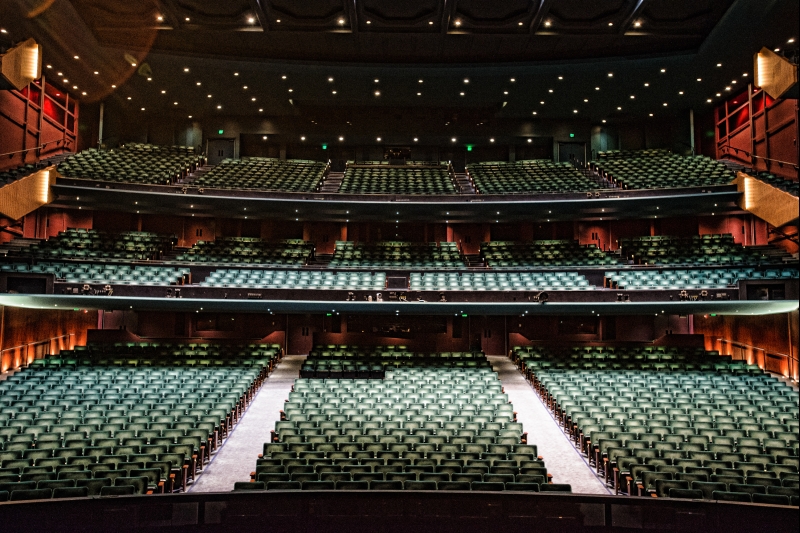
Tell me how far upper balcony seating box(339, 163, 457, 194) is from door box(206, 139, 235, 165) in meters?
4.60

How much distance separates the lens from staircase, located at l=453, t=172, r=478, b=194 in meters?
19.0

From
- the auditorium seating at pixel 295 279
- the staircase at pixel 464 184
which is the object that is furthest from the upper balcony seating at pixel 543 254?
the auditorium seating at pixel 295 279

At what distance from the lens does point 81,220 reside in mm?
18047

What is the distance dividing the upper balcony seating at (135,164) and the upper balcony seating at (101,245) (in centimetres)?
190

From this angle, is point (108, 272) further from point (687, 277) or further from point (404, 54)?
point (687, 277)

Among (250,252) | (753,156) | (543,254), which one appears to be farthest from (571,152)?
(250,252)

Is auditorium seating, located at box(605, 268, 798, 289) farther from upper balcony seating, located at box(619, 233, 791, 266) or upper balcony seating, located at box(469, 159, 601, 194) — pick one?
upper balcony seating, located at box(469, 159, 601, 194)

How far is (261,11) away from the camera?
13727 millimetres

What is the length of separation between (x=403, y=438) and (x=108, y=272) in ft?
33.5

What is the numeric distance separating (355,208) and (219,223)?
5.19 metres

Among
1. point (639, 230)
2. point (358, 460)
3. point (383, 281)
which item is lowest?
point (358, 460)

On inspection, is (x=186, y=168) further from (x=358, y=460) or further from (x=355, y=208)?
(x=358, y=460)

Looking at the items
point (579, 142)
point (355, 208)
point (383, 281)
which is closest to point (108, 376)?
point (383, 281)

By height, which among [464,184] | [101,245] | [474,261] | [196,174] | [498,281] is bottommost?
[498,281]
